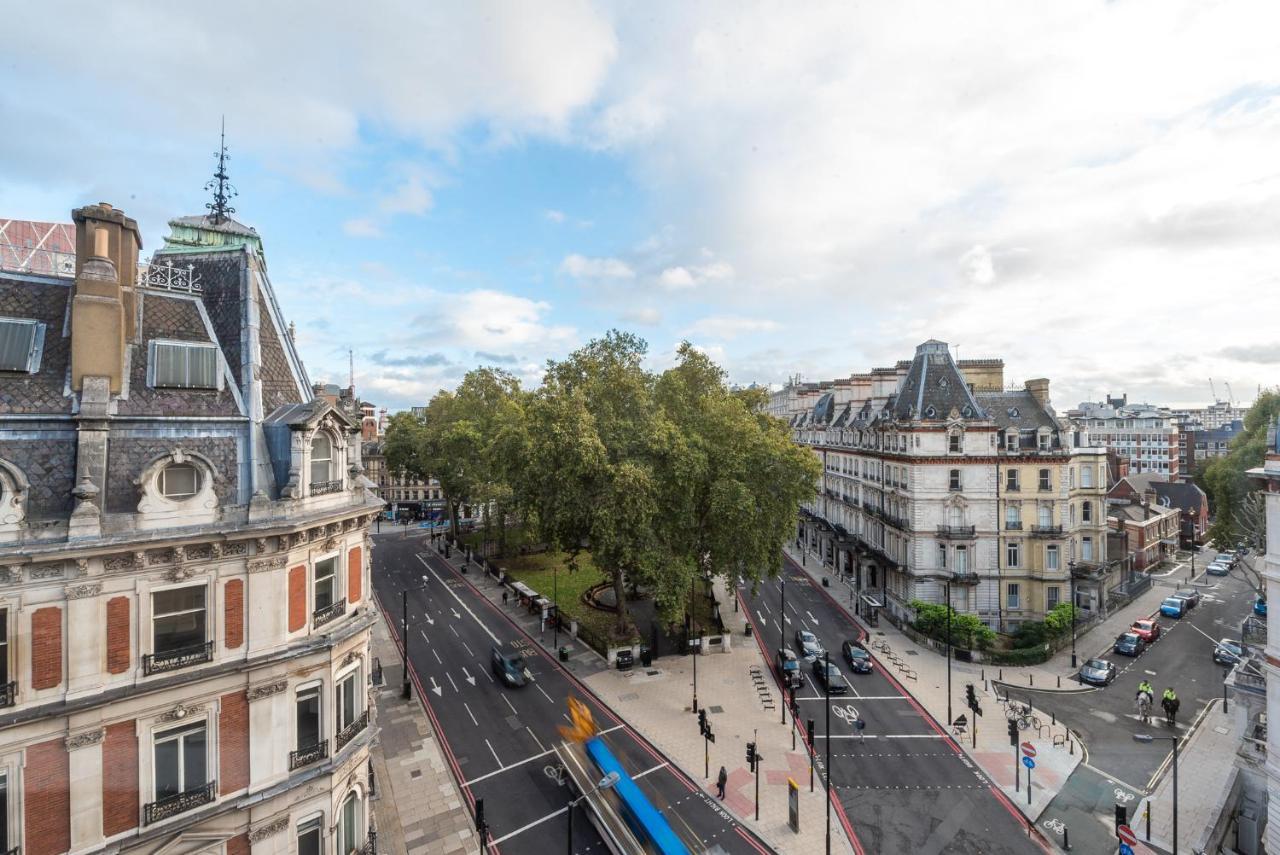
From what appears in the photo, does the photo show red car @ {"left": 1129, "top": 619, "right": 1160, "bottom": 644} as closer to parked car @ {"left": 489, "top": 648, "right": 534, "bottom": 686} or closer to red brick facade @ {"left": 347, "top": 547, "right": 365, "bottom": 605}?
parked car @ {"left": 489, "top": 648, "right": 534, "bottom": 686}

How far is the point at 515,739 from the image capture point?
26.5 metres

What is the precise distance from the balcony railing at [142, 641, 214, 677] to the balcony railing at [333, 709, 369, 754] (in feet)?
13.4

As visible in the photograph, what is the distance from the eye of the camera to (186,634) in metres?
13.7

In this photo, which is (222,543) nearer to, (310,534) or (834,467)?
(310,534)

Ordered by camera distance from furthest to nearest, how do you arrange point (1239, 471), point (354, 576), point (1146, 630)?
point (1239, 471) → point (1146, 630) → point (354, 576)

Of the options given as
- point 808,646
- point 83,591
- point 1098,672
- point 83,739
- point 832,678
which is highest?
point 83,591

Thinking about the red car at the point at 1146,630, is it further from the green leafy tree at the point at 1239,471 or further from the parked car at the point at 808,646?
the parked car at the point at 808,646

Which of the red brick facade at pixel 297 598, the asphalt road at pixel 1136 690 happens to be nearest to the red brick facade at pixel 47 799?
the red brick facade at pixel 297 598

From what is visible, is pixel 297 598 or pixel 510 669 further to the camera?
pixel 510 669

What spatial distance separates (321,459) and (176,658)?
17.8 ft

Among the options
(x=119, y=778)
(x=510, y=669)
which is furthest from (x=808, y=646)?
(x=119, y=778)

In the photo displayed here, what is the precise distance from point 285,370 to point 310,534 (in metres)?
5.07

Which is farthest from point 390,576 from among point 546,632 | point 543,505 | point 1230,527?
point 1230,527

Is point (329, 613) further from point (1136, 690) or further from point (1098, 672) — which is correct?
point (1136, 690)
